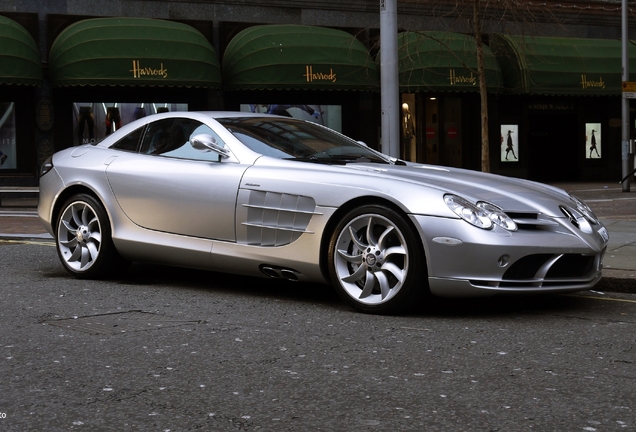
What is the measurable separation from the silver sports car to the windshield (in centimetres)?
2

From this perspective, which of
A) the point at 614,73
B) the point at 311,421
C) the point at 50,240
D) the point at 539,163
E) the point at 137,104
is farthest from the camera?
the point at 539,163

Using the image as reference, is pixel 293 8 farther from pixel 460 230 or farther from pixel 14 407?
pixel 14 407

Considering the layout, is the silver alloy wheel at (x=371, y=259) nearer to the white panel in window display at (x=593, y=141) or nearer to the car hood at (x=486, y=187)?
the car hood at (x=486, y=187)

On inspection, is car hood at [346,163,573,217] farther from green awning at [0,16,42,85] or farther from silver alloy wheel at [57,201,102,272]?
green awning at [0,16,42,85]

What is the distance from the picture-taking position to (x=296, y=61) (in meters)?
21.9

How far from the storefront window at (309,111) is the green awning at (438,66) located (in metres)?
1.89

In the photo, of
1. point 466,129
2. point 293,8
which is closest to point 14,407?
point 293,8

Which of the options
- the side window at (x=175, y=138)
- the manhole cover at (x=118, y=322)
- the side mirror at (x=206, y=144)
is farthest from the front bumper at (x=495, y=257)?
the side window at (x=175, y=138)

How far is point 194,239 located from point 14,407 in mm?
3280

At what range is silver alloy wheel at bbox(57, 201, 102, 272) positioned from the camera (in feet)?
26.1

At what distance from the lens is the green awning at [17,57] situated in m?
19.8

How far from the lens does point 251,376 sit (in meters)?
4.68

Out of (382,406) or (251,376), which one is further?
(251,376)

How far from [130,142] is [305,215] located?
82.6 inches
